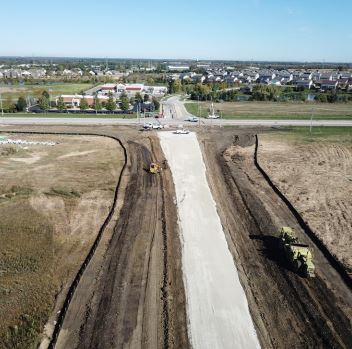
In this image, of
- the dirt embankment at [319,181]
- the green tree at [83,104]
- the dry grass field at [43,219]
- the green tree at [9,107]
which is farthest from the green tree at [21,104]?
the dirt embankment at [319,181]

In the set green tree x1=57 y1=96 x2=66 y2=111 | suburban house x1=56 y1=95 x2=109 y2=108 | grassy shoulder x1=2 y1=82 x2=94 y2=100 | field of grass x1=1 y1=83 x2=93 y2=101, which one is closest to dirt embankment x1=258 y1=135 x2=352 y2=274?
suburban house x1=56 y1=95 x2=109 y2=108

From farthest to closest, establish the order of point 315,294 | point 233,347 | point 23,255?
1. point 23,255
2. point 315,294
3. point 233,347

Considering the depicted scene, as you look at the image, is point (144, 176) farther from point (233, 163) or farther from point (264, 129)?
point (264, 129)

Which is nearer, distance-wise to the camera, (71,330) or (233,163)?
(71,330)

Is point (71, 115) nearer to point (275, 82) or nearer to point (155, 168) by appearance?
point (155, 168)

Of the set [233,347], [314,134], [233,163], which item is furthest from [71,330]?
[314,134]
